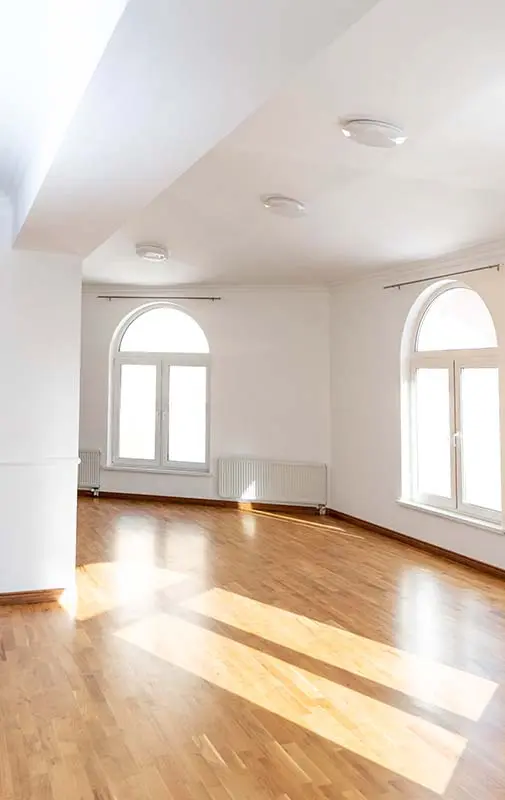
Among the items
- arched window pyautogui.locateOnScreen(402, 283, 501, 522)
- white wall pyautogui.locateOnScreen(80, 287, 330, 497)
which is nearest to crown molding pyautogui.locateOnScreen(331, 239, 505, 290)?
arched window pyautogui.locateOnScreen(402, 283, 501, 522)

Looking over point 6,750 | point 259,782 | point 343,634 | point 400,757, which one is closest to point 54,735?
point 6,750

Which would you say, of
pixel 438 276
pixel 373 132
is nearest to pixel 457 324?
pixel 438 276

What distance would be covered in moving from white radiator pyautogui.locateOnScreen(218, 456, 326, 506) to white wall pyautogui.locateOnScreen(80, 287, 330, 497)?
0.40ft

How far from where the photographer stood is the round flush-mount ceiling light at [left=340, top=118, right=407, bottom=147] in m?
2.96

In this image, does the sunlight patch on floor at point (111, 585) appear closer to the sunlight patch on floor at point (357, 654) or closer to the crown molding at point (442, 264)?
the sunlight patch on floor at point (357, 654)

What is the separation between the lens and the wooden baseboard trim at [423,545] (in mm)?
5316

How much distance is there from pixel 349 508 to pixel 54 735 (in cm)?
499

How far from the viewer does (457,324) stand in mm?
5973

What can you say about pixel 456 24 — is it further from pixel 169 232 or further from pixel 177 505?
pixel 177 505

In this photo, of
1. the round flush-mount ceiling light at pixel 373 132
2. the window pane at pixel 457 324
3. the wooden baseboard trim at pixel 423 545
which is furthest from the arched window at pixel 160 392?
the round flush-mount ceiling light at pixel 373 132

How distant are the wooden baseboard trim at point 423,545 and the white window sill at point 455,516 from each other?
10.7 inches

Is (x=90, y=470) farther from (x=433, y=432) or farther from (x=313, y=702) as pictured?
(x=313, y=702)

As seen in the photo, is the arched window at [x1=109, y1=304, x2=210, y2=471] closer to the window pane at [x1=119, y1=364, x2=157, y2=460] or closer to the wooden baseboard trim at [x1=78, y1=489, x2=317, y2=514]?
the window pane at [x1=119, y1=364, x2=157, y2=460]

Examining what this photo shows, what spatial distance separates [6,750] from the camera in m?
2.58
